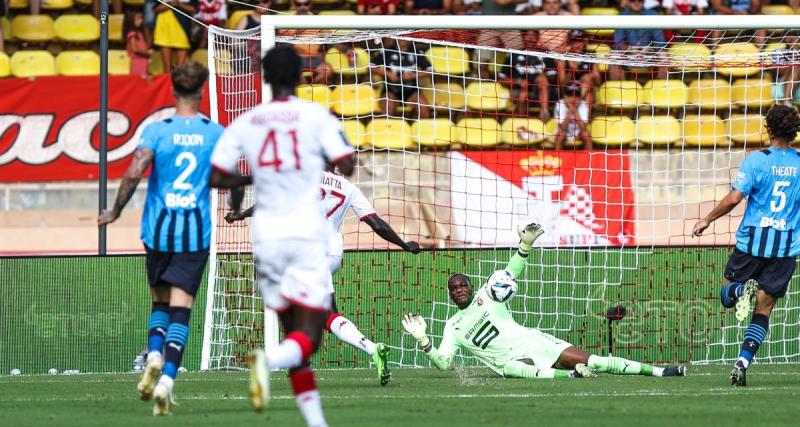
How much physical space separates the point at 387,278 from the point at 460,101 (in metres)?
5.91

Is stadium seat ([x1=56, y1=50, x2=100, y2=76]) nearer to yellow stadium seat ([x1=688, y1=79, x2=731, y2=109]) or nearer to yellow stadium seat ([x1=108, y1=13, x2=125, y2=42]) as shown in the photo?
yellow stadium seat ([x1=108, y1=13, x2=125, y2=42])

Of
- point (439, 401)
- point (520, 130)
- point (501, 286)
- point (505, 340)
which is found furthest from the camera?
point (520, 130)

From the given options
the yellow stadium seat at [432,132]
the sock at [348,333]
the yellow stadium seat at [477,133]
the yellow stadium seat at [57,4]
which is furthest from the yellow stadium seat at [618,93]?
the yellow stadium seat at [57,4]

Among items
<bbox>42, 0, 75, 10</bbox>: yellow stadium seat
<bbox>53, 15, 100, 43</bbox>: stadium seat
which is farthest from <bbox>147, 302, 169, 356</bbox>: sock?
<bbox>42, 0, 75, 10</bbox>: yellow stadium seat

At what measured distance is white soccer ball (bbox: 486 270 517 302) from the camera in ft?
37.7

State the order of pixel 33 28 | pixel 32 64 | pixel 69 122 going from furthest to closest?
pixel 33 28 → pixel 32 64 → pixel 69 122

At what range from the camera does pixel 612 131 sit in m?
18.7

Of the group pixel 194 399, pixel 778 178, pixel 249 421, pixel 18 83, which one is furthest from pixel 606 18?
pixel 18 83

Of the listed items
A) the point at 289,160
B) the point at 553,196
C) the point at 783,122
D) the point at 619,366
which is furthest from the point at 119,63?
the point at 289,160

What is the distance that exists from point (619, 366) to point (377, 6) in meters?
10.7

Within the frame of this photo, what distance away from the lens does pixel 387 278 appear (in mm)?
14469

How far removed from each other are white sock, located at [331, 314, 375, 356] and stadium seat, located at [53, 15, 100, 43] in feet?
35.9

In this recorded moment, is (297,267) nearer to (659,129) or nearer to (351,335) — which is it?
(351,335)

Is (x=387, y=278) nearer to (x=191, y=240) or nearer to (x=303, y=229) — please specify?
(x=191, y=240)
